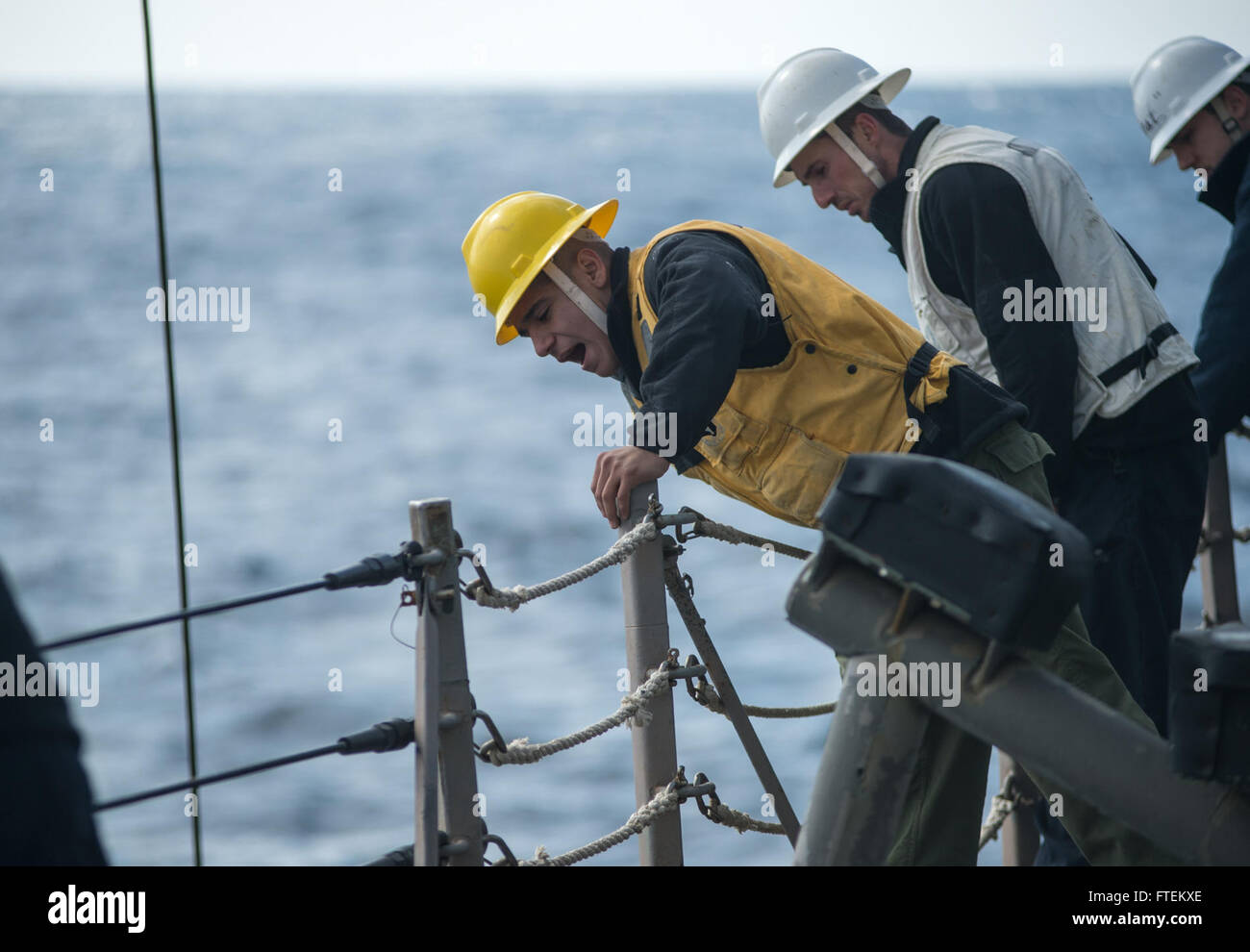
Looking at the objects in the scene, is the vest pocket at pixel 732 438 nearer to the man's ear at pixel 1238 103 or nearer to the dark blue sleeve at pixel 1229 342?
the dark blue sleeve at pixel 1229 342

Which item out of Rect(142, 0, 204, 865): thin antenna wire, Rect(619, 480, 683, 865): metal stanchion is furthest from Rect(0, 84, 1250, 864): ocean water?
Rect(619, 480, 683, 865): metal stanchion

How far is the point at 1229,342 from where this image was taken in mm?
3174


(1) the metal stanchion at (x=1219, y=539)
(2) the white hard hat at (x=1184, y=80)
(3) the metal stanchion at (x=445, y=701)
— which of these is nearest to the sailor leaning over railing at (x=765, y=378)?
(3) the metal stanchion at (x=445, y=701)

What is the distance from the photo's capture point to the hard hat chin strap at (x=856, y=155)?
118 inches

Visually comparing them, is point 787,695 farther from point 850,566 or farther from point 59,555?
point 850,566

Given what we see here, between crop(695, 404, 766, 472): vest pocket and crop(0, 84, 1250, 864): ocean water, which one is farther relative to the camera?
crop(0, 84, 1250, 864): ocean water

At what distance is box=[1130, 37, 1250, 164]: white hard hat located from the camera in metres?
3.41

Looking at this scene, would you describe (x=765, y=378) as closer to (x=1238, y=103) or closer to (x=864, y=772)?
(x=864, y=772)

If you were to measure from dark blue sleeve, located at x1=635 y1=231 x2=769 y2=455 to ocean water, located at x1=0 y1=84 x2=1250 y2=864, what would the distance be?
2.66ft

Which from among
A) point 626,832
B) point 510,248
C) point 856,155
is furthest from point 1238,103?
point 626,832

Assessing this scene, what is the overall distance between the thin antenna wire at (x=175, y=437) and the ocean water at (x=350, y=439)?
349mm

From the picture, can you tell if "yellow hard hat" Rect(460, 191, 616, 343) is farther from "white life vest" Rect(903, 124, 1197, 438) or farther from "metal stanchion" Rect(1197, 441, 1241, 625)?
"metal stanchion" Rect(1197, 441, 1241, 625)
